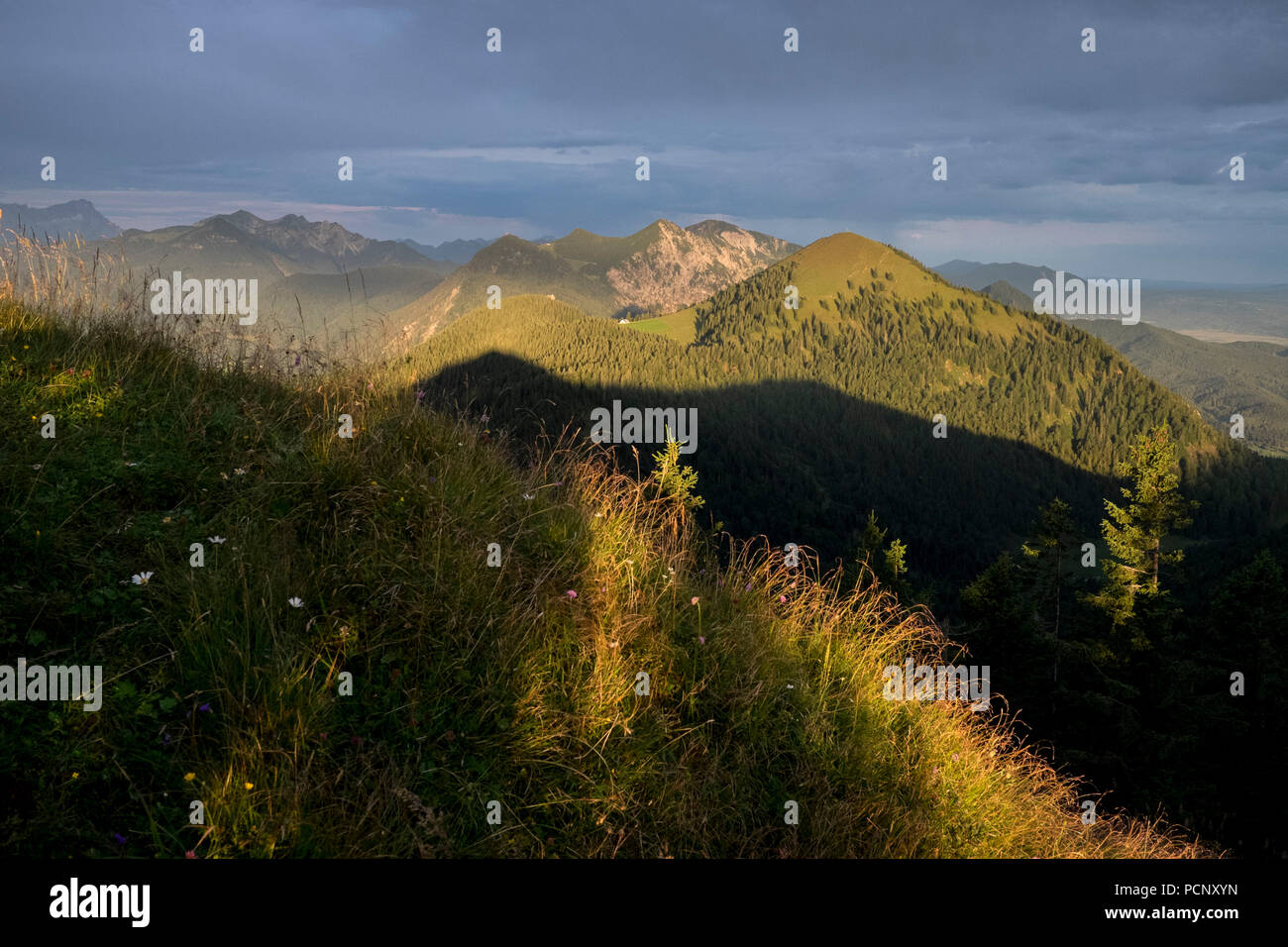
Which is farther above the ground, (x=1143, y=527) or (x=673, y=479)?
(x=673, y=479)

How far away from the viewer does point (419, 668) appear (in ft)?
12.5

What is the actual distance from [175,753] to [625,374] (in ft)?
580

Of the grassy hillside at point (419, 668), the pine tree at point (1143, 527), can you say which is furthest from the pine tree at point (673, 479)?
the pine tree at point (1143, 527)

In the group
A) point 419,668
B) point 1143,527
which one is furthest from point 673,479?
point 1143,527

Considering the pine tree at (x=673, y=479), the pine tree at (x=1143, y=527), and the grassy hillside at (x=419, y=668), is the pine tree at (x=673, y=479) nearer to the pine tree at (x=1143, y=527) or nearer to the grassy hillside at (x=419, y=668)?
the grassy hillside at (x=419, y=668)

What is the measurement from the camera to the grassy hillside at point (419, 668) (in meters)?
3.13

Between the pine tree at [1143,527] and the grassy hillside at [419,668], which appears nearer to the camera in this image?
the grassy hillside at [419,668]

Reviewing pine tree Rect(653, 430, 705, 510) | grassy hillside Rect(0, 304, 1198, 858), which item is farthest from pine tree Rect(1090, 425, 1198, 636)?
grassy hillside Rect(0, 304, 1198, 858)

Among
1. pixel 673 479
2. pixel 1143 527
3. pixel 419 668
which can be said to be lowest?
pixel 1143 527

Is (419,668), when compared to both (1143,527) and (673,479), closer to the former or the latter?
(673,479)

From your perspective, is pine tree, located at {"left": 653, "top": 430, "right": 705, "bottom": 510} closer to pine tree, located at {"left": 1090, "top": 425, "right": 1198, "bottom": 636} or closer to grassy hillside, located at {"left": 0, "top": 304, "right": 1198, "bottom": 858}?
grassy hillside, located at {"left": 0, "top": 304, "right": 1198, "bottom": 858}

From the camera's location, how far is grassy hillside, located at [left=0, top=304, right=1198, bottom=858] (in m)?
3.13

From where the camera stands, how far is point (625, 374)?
584ft
